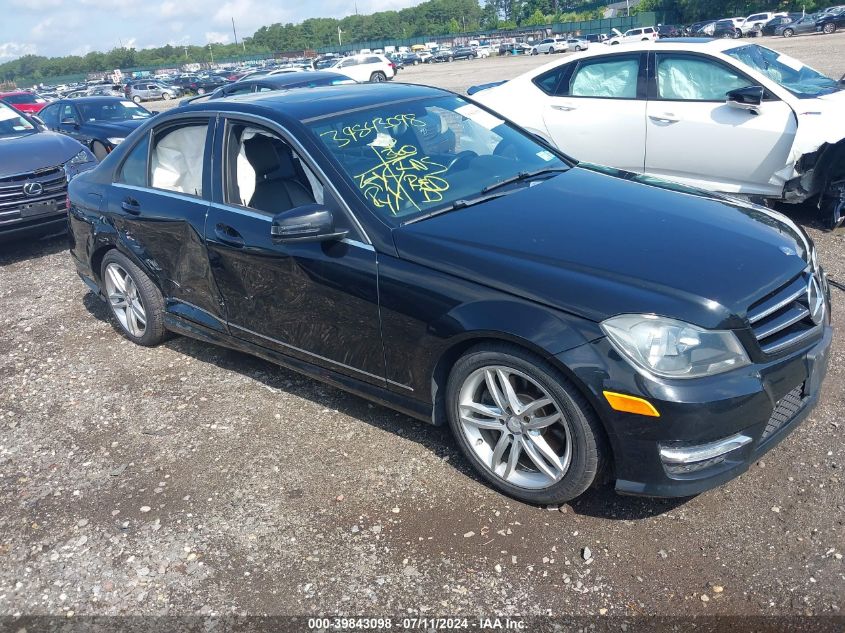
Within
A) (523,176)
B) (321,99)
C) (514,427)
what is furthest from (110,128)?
(514,427)

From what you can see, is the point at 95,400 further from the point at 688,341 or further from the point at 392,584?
the point at 688,341

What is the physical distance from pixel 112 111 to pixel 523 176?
11.7 m

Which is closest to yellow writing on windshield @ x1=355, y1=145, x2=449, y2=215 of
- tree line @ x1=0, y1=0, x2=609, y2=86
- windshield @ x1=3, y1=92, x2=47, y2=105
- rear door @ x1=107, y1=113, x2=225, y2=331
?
rear door @ x1=107, y1=113, x2=225, y2=331

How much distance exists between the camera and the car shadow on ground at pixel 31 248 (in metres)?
8.05

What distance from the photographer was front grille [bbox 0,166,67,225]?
7461 millimetres

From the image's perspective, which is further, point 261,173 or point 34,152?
point 34,152

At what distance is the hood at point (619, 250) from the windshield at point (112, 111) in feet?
38.2

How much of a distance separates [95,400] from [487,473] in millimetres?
2726

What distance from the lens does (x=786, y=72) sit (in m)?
6.64

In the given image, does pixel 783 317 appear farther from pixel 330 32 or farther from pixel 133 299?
pixel 330 32

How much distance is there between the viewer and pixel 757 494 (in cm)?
315

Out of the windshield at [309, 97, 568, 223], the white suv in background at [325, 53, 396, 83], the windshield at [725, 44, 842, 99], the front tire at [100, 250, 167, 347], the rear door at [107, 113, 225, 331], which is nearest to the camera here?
→ the windshield at [309, 97, 568, 223]

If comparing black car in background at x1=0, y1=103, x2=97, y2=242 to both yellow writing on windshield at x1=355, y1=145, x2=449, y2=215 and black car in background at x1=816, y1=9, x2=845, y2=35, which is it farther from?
black car in background at x1=816, y1=9, x2=845, y2=35

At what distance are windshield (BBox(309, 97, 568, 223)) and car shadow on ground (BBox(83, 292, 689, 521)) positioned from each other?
119 cm
